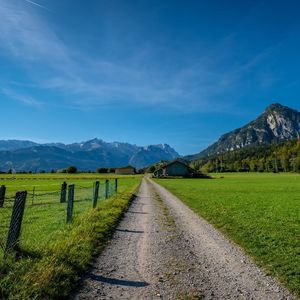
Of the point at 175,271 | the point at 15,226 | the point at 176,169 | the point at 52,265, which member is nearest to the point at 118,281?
the point at 175,271

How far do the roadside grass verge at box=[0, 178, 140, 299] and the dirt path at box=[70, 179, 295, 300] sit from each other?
1.15 ft

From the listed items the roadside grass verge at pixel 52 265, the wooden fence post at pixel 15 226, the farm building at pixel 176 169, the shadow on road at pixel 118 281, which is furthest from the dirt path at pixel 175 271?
the farm building at pixel 176 169

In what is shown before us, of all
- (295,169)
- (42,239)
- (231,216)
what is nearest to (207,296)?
(42,239)

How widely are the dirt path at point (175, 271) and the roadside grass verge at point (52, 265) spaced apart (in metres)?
0.35

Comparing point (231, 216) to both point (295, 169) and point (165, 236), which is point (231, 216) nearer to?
point (165, 236)

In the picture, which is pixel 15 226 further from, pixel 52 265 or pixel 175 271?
pixel 175 271

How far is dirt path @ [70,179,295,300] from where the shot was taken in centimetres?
665

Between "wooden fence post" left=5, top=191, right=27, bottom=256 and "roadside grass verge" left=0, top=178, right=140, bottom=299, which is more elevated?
"wooden fence post" left=5, top=191, right=27, bottom=256

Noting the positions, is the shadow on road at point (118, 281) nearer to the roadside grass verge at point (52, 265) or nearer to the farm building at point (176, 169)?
the roadside grass verge at point (52, 265)

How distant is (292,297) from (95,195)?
16.7 meters

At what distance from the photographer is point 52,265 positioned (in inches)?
305

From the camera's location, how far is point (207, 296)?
6.46 metres

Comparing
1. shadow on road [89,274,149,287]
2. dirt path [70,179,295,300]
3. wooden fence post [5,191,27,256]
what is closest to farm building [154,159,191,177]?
dirt path [70,179,295,300]

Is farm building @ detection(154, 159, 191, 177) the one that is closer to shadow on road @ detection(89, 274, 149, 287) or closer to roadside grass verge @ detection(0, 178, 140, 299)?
roadside grass verge @ detection(0, 178, 140, 299)
